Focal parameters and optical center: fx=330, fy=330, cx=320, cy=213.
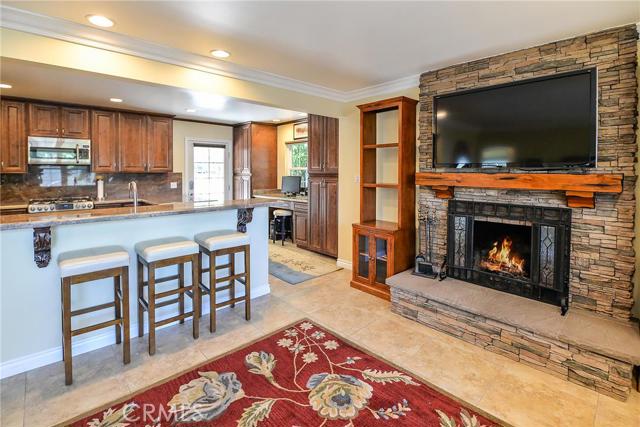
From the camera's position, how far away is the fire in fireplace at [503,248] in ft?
9.87

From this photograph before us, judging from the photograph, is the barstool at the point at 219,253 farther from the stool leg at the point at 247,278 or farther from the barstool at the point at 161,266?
the barstool at the point at 161,266

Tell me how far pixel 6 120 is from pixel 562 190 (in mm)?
6644

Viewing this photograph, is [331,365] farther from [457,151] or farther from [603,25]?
[603,25]

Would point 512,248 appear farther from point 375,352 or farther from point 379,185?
point 375,352

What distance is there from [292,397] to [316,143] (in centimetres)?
409

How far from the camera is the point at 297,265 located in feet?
16.6

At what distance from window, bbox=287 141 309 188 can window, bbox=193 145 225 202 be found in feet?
4.84

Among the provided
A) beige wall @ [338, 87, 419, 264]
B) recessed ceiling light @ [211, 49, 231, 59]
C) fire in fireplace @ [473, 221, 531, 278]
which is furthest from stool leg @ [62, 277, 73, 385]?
fire in fireplace @ [473, 221, 531, 278]

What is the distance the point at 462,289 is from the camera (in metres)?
3.13

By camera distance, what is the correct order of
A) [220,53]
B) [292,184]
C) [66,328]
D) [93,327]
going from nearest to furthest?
[66,328]
[93,327]
[220,53]
[292,184]

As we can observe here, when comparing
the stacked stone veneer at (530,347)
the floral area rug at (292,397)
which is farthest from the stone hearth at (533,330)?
the floral area rug at (292,397)

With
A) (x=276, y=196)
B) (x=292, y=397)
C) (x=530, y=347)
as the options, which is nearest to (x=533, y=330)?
(x=530, y=347)

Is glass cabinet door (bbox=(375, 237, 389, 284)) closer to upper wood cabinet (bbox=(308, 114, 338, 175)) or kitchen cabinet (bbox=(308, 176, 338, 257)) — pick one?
kitchen cabinet (bbox=(308, 176, 338, 257))

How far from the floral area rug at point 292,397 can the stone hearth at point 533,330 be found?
798mm
